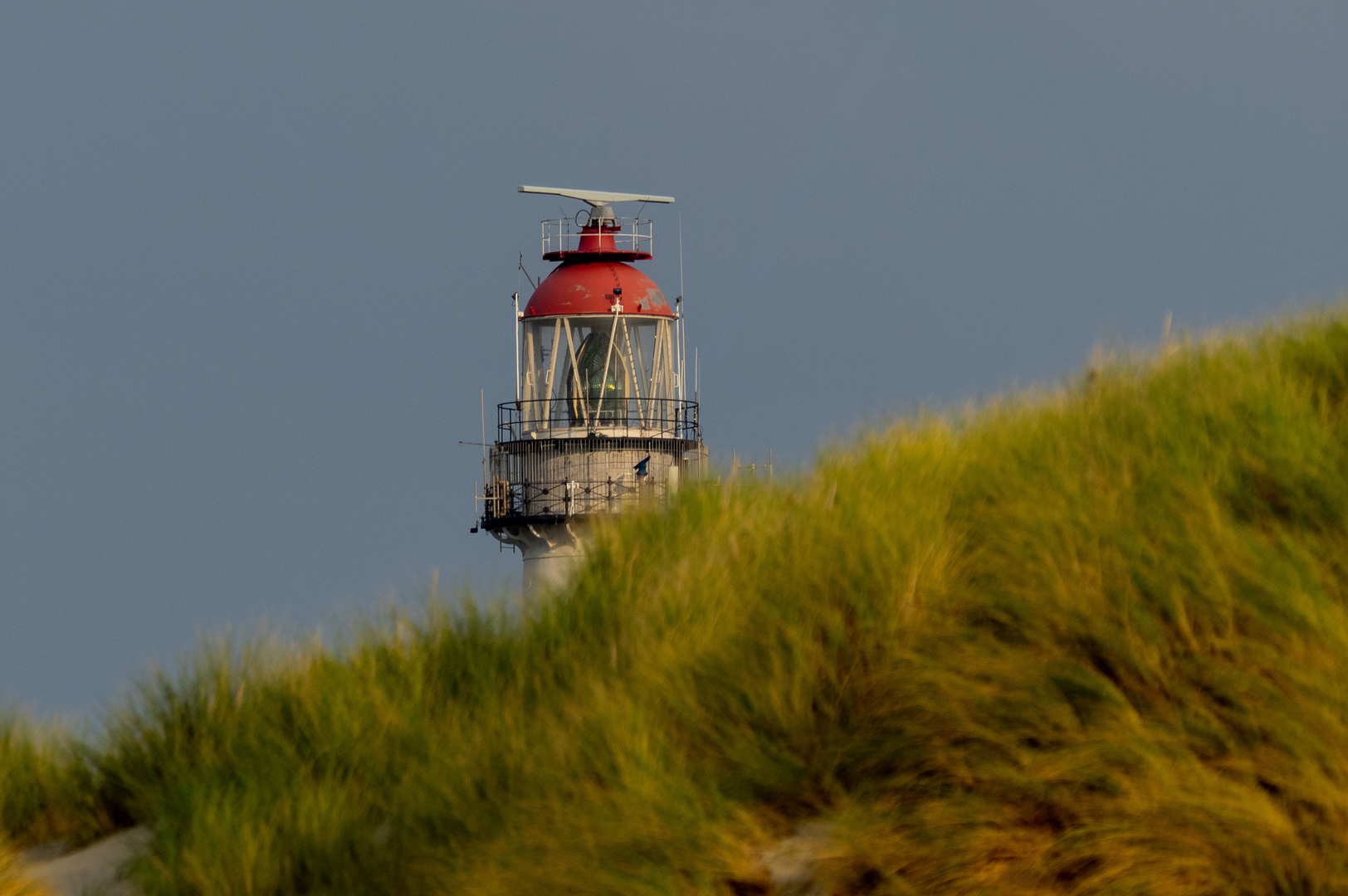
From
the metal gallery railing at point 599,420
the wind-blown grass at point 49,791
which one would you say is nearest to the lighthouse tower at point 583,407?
the metal gallery railing at point 599,420

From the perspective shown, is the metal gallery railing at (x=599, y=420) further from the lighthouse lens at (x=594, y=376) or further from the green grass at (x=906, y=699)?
the green grass at (x=906, y=699)

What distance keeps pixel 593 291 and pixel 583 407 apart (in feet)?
8.16

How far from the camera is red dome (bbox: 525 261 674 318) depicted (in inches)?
1287

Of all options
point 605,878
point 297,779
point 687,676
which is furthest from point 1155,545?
point 297,779

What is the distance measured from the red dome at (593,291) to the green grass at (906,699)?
25.8 meters

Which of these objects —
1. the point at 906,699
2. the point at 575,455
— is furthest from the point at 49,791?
the point at 575,455

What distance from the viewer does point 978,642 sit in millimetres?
5098

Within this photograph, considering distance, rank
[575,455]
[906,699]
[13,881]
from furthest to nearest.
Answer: [575,455] → [13,881] → [906,699]

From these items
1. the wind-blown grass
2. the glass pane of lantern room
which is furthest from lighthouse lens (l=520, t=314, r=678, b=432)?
the wind-blown grass

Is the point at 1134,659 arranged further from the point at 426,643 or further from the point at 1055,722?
the point at 426,643

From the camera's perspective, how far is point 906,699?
16.6 feet

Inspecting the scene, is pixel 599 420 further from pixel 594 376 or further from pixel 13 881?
pixel 13 881

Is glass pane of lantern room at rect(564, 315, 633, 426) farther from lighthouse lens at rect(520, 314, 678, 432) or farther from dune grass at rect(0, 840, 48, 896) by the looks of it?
dune grass at rect(0, 840, 48, 896)

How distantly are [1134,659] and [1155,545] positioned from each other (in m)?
0.57
